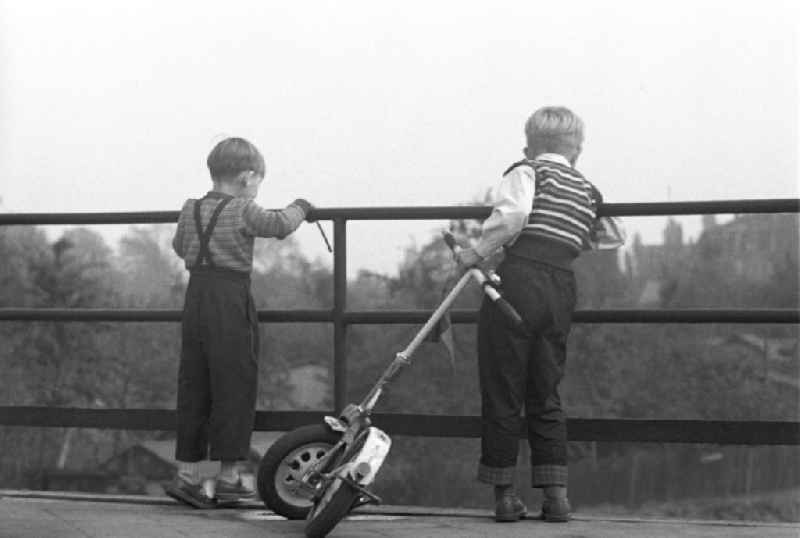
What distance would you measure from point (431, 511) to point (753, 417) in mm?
1050

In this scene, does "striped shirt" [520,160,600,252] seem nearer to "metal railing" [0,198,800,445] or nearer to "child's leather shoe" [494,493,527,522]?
"metal railing" [0,198,800,445]

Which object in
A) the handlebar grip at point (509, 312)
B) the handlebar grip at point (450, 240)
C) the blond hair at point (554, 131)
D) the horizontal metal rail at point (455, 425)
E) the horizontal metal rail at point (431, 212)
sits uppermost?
the blond hair at point (554, 131)

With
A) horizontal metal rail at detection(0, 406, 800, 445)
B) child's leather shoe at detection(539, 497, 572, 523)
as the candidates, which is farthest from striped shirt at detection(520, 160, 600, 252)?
child's leather shoe at detection(539, 497, 572, 523)

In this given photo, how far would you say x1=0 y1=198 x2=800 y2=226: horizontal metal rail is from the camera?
14.9 ft

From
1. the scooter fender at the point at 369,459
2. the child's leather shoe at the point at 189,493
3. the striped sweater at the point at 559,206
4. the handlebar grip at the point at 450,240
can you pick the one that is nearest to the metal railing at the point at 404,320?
the striped sweater at the point at 559,206

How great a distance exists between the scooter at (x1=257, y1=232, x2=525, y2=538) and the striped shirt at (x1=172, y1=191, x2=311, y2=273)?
64 cm

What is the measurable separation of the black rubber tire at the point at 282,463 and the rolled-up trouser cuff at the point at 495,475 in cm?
44

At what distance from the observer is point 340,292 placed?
4.88 meters

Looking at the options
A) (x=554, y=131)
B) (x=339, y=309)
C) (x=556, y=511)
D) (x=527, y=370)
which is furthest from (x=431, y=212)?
(x=556, y=511)

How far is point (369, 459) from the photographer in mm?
3824

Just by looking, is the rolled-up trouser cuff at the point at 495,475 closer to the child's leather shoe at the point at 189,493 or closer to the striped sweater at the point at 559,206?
the striped sweater at the point at 559,206

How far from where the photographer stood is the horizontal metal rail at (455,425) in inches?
178

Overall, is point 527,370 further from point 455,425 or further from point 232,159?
point 232,159

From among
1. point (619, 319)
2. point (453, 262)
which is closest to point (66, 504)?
point (453, 262)
